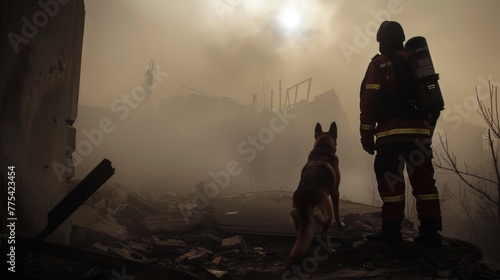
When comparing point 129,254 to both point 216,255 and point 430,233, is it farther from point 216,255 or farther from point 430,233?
point 430,233

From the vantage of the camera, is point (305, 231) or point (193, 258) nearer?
point (305, 231)

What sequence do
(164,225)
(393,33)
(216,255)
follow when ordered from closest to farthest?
(393,33) → (216,255) → (164,225)

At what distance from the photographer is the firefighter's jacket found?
10.2 ft

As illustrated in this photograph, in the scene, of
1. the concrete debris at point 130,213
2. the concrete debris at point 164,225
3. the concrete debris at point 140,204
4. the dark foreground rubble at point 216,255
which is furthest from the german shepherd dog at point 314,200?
the concrete debris at point 140,204

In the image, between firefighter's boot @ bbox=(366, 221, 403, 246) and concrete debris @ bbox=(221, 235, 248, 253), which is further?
concrete debris @ bbox=(221, 235, 248, 253)

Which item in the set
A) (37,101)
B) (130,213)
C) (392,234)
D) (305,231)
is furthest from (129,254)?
(392,234)

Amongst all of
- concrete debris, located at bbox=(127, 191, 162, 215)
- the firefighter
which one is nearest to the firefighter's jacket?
the firefighter

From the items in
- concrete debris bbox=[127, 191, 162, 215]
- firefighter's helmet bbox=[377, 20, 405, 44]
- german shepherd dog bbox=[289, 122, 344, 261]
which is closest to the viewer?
german shepherd dog bbox=[289, 122, 344, 261]

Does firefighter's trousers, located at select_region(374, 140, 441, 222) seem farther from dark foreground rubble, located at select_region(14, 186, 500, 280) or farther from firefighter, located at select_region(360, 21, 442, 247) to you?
dark foreground rubble, located at select_region(14, 186, 500, 280)

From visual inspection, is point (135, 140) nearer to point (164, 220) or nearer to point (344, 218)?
point (164, 220)

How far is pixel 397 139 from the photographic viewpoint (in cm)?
310

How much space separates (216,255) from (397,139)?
279 cm

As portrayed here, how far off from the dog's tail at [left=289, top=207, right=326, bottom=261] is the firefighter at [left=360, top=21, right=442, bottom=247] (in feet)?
2.19

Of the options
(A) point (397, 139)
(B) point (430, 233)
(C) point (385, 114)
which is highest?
(C) point (385, 114)
